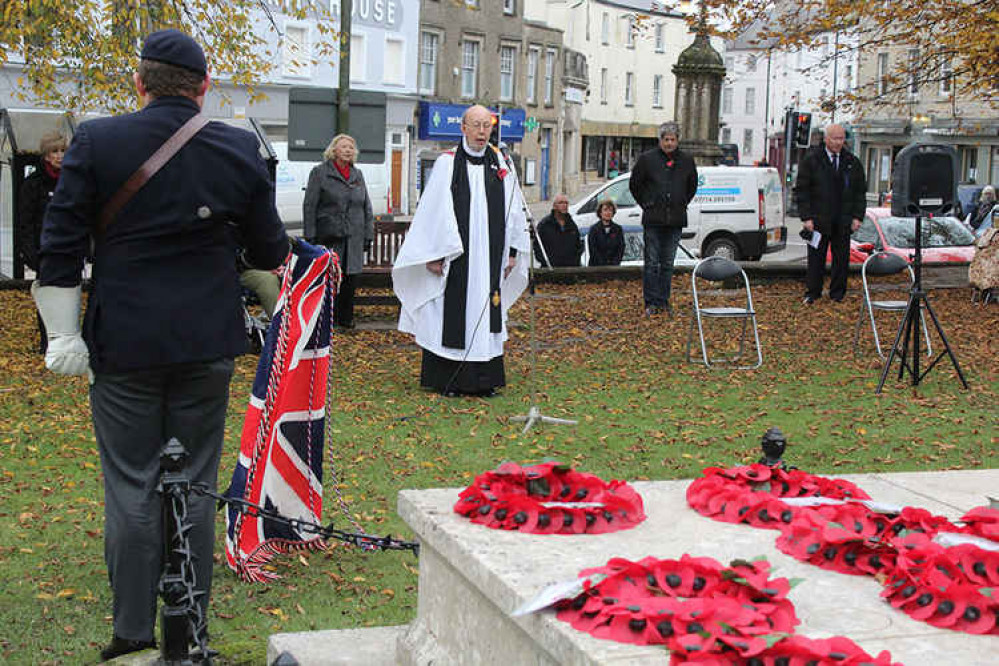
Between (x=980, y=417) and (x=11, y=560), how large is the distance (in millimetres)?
6861

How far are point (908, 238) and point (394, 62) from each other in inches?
1192

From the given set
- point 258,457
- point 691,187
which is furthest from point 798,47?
point 258,457

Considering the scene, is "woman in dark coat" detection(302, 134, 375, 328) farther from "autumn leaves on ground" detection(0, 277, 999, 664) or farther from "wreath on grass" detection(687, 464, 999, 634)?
"wreath on grass" detection(687, 464, 999, 634)

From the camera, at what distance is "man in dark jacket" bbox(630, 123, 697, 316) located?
14.7 m

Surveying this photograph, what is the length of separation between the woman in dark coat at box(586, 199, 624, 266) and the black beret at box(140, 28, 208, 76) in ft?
49.8

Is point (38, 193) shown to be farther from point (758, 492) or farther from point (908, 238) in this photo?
point (908, 238)

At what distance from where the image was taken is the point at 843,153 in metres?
15.8

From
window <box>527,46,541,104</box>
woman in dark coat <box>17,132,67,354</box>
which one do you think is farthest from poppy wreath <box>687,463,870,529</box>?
window <box>527,46,541,104</box>

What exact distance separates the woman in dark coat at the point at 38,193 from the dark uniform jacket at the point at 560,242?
8.63 metres

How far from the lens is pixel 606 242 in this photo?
64.5ft

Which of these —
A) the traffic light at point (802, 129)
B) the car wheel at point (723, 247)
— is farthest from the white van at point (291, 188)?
the car wheel at point (723, 247)

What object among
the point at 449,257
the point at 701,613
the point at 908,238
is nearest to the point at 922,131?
the point at 908,238

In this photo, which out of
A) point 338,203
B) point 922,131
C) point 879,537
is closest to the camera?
point 879,537

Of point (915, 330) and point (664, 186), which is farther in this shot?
point (664, 186)
